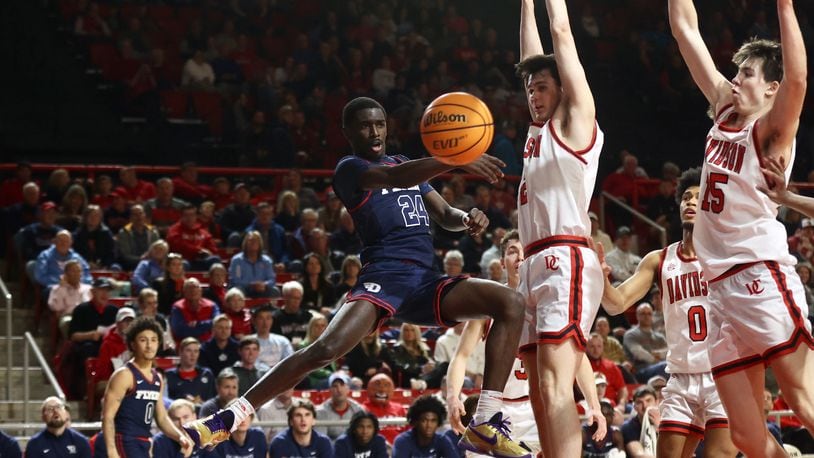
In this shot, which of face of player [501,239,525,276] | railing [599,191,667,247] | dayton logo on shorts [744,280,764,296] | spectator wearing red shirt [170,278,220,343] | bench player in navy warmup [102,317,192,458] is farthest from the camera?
railing [599,191,667,247]

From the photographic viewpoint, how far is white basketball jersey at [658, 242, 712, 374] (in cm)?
730

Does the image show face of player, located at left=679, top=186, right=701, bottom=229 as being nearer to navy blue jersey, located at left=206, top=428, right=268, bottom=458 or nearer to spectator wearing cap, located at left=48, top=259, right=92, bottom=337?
navy blue jersey, located at left=206, top=428, right=268, bottom=458

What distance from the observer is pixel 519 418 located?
8.53 meters

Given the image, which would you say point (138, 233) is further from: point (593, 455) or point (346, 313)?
point (346, 313)

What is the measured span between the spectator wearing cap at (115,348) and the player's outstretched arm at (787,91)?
7.91 meters

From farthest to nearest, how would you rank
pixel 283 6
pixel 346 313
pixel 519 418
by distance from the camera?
1. pixel 283 6
2. pixel 519 418
3. pixel 346 313

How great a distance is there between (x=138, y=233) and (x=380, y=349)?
3.62m

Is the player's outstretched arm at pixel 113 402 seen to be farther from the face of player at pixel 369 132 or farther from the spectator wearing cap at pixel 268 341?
the face of player at pixel 369 132

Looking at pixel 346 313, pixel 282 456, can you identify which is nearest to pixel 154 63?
pixel 282 456

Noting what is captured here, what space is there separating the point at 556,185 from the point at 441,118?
0.71 meters

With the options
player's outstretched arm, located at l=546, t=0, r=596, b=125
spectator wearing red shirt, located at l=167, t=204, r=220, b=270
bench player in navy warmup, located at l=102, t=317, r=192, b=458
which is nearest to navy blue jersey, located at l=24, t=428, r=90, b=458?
bench player in navy warmup, located at l=102, t=317, r=192, b=458

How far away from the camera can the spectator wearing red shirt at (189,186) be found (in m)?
16.3

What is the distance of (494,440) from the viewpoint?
588 cm

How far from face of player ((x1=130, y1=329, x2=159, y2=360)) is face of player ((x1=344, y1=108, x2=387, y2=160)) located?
426cm
